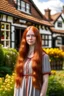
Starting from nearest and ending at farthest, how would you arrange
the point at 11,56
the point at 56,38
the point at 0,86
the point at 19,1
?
the point at 0,86, the point at 11,56, the point at 19,1, the point at 56,38

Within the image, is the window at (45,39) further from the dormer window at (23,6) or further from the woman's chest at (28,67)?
the woman's chest at (28,67)

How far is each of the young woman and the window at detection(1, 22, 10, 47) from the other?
19130 mm

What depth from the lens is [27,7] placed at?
1292 inches

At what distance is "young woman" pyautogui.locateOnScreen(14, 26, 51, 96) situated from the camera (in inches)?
195

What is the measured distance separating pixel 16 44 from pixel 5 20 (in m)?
3.95

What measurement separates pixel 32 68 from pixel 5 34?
64.7ft

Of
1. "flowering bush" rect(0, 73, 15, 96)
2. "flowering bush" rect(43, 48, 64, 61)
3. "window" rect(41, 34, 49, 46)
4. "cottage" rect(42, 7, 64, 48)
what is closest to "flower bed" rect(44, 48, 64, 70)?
"flowering bush" rect(43, 48, 64, 61)

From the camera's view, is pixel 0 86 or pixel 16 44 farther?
pixel 16 44

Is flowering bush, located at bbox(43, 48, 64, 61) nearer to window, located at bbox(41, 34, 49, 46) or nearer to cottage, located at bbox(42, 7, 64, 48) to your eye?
window, located at bbox(41, 34, 49, 46)

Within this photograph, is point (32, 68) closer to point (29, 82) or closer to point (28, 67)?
point (28, 67)

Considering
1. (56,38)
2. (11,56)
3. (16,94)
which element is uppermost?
(16,94)

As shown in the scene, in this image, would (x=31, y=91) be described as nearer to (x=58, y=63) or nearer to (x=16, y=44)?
(x=58, y=63)

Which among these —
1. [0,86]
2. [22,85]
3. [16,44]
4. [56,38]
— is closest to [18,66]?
[22,85]

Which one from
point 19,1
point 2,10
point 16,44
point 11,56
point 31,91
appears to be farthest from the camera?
point 19,1
